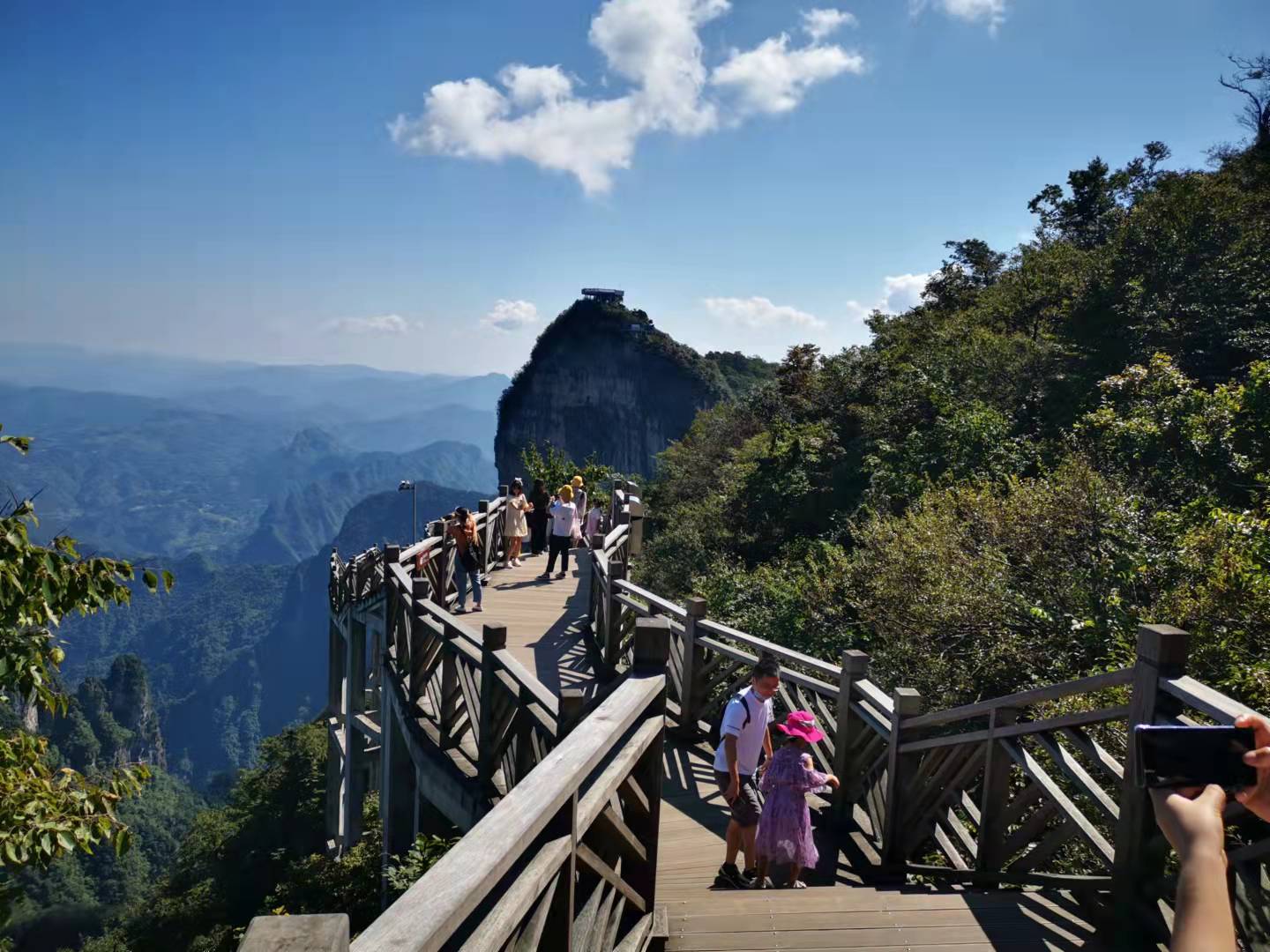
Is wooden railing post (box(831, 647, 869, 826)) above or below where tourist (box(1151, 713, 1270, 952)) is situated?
below

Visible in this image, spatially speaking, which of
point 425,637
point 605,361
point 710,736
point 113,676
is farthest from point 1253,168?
point 113,676

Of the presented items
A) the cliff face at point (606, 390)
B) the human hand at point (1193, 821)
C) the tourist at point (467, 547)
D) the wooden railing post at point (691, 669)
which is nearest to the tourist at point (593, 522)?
the tourist at point (467, 547)

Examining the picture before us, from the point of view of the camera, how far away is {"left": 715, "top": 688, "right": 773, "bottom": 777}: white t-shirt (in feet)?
17.7

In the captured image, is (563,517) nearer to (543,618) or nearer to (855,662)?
(543,618)

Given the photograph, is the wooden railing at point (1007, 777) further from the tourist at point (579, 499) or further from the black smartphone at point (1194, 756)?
the tourist at point (579, 499)

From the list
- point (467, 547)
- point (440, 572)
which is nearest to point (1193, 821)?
point (467, 547)

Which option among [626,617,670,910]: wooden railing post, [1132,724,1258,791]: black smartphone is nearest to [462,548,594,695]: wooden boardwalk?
[626,617,670,910]: wooden railing post

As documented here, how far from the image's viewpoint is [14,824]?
4043 millimetres

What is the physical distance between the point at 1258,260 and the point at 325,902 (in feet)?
60.8

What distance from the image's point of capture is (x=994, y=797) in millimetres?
4688

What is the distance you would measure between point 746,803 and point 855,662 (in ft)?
4.01

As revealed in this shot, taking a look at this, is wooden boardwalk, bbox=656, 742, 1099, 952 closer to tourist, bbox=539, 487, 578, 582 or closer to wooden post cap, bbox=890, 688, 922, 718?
wooden post cap, bbox=890, 688, 922, 718

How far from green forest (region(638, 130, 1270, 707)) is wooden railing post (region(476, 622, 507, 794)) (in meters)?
5.08

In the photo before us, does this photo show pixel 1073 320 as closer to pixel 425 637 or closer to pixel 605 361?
pixel 425 637
